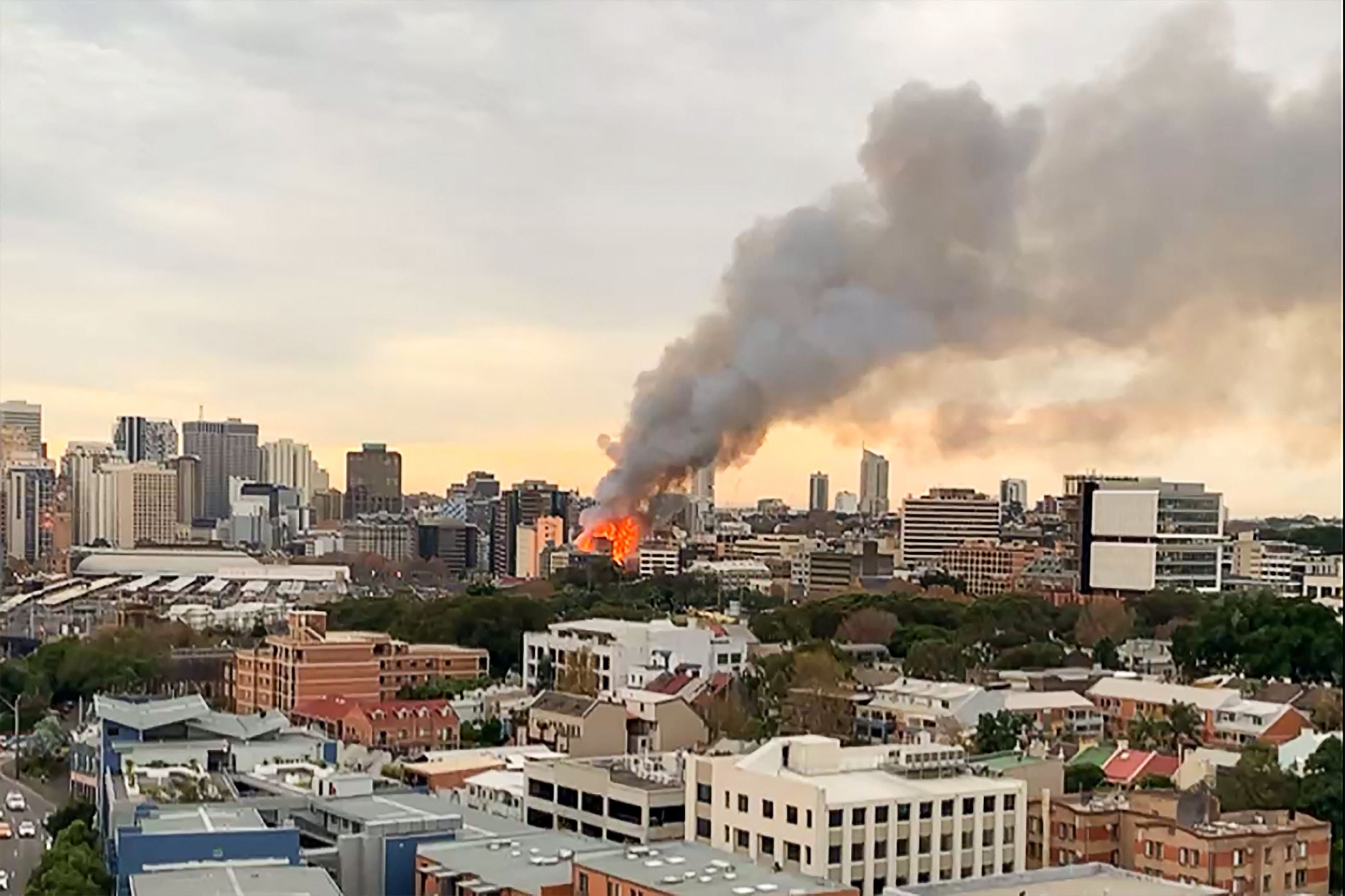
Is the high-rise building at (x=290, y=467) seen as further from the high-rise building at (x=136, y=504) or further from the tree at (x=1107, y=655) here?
the tree at (x=1107, y=655)

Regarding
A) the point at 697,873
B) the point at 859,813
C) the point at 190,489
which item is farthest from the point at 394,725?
the point at 190,489

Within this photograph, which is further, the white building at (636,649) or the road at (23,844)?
the white building at (636,649)

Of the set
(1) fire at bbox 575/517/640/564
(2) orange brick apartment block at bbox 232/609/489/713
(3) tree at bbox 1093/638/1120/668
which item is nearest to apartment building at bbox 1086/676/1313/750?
(3) tree at bbox 1093/638/1120/668

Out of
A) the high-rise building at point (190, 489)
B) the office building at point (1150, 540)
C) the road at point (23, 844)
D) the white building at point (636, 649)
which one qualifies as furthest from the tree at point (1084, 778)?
the high-rise building at point (190, 489)

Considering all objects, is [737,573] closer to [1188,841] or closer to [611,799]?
[611,799]

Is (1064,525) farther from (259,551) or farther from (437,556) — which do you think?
(259,551)

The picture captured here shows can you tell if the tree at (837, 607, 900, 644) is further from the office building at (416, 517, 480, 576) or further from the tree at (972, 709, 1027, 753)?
the office building at (416, 517, 480, 576)

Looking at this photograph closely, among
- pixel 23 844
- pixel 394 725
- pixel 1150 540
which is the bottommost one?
pixel 23 844
